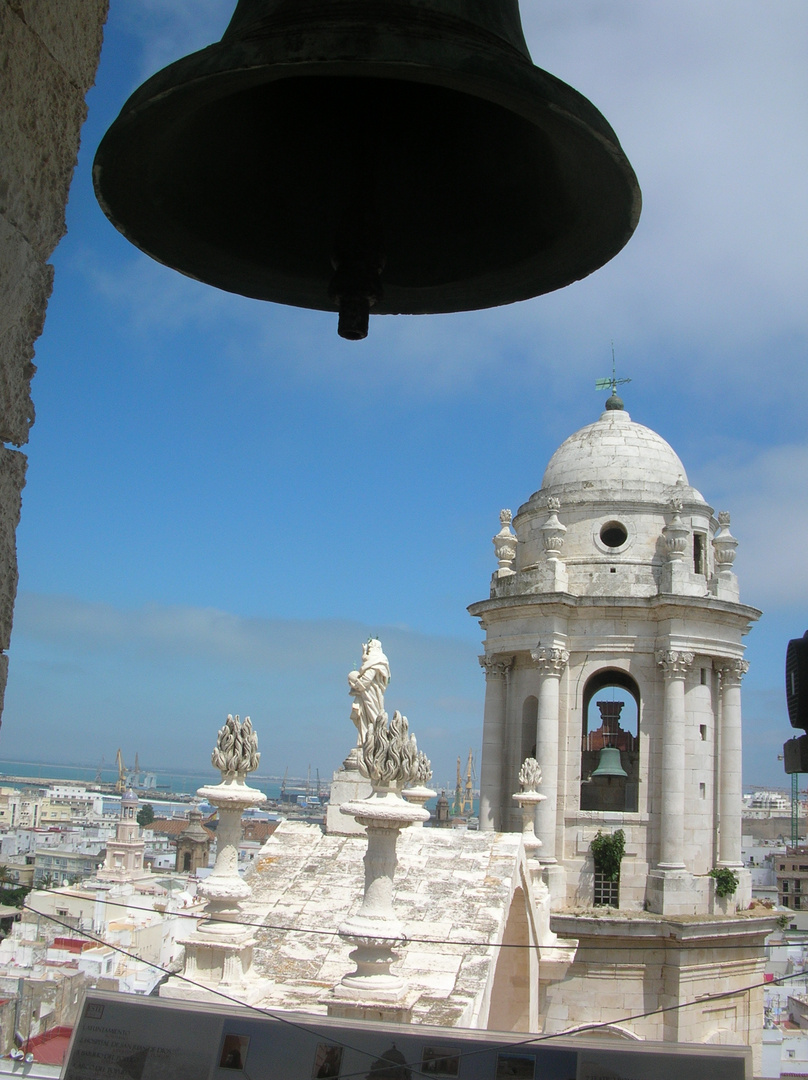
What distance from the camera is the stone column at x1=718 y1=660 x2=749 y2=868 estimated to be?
2275 cm

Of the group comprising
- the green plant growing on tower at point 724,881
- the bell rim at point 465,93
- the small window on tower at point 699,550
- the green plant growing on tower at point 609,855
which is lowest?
the green plant growing on tower at point 724,881

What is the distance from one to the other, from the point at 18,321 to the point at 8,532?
1.59ft

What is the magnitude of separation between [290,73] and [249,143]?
1038 millimetres

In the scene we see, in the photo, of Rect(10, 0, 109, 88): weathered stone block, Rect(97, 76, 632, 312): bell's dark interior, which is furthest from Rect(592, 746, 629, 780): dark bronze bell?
Rect(10, 0, 109, 88): weathered stone block

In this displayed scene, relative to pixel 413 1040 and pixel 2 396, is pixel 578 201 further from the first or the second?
pixel 413 1040

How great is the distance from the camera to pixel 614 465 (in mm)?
24562

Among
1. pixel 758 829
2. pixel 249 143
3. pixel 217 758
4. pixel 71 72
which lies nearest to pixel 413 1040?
pixel 249 143

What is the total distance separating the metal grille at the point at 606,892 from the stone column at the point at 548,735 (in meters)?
1.03

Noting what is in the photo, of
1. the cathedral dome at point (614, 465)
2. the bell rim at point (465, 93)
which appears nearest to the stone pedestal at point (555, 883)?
the cathedral dome at point (614, 465)

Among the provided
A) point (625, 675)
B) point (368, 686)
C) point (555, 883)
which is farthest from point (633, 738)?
point (368, 686)

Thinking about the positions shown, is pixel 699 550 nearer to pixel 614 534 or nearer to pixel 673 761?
pixel 614 534

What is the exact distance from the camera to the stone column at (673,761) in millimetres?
21906

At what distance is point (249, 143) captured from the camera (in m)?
3.56

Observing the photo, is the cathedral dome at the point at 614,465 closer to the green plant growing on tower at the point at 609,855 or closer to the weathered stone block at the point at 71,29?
the green plant growing on tower at the point at 609,855
